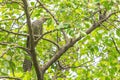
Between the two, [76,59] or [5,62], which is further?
[76,59]

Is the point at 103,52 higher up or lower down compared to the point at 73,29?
lower down

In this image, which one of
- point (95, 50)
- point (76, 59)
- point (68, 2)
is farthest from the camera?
point (76, 59)

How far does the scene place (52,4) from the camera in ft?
20.5

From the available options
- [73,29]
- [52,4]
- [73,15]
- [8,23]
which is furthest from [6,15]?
[73,29]

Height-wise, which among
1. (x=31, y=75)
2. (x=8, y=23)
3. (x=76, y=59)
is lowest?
(x=76, y=59)

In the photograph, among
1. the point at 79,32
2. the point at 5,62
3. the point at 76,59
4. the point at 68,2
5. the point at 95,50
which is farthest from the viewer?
the point at 76,59

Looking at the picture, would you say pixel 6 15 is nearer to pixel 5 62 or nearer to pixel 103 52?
pixel 103 52

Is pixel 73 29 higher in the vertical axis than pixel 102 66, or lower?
higher

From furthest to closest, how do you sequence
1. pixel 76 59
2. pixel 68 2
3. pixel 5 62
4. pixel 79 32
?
1. pixel 76 59
2. pixel 68 2
3. pixel 79 32
4. pixel 5 62

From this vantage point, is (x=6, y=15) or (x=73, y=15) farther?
(x=6, y=15)

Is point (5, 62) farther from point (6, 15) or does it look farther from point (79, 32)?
point (6, 15)

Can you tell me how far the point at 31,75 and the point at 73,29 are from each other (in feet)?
4.69

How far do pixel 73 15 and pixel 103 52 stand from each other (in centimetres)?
108

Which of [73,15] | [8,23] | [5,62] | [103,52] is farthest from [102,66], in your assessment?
[5,62]
